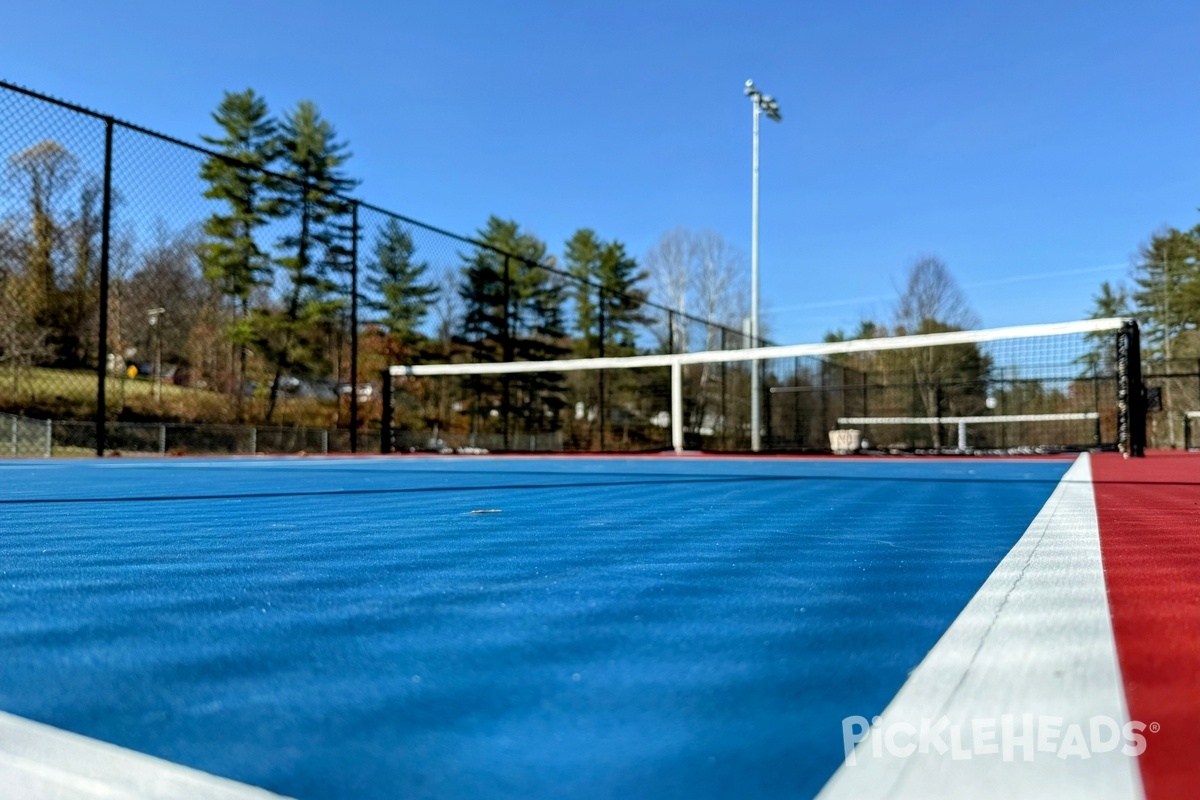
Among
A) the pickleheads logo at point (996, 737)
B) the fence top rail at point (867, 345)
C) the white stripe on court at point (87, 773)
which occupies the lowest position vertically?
the white stripe on court at point (87, 773)

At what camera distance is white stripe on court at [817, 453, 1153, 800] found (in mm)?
677

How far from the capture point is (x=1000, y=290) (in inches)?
987

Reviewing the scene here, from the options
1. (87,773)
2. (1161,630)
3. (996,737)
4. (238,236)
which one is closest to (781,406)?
(238,236)

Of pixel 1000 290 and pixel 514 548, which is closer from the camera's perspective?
pixel 514 548

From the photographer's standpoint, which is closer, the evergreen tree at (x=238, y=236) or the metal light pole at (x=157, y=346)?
the evergreen tree at (x=238, y=236)

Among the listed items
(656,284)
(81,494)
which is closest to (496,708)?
(81,494)

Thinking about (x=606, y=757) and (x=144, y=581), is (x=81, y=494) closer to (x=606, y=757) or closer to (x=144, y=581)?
(x=144, y=581)

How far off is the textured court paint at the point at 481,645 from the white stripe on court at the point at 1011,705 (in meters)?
0.04

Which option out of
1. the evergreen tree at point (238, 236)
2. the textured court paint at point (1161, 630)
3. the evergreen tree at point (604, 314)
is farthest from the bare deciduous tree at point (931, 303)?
the textured court paint at point (1161, 630)

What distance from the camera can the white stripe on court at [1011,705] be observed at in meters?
0.68

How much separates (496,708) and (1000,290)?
90.9ft

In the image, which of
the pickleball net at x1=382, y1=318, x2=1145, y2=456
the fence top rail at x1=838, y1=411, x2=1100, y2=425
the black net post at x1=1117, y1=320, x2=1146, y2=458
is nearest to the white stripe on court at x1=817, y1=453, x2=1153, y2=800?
the black net post at x1=1117, y1=320, x2=1146, y2=458

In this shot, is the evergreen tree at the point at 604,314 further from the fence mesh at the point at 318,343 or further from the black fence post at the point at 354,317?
the black fence post at the point at 354,317

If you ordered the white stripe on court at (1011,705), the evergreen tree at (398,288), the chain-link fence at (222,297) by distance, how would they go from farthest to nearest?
the evergreen tree at (398,288) → the chain-link fence at (222,297) → the white stripe on court at (1011,705)
